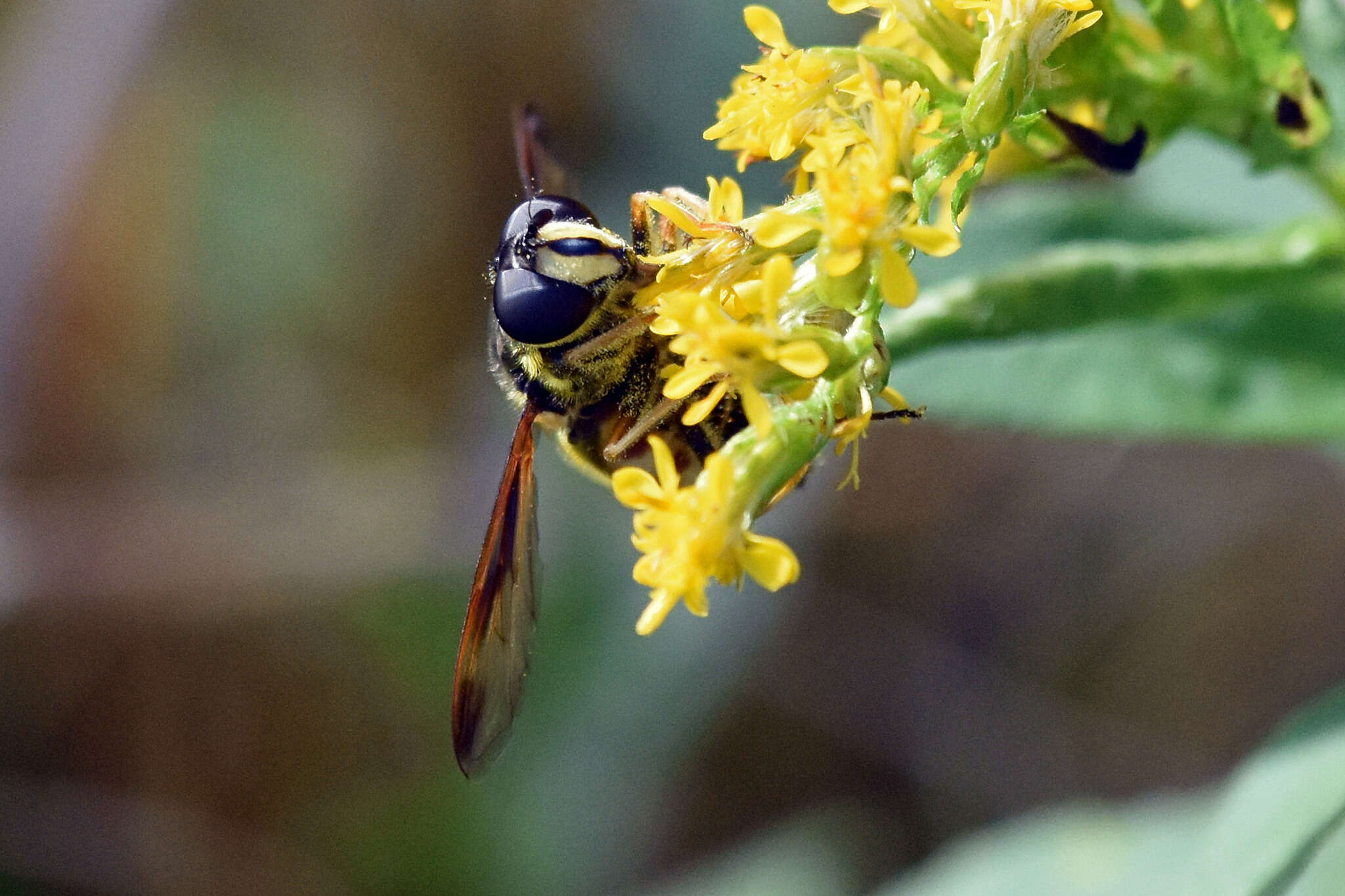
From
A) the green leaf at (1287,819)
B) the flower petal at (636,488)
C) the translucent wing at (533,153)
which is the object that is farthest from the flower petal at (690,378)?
the green leaf at (1287,819)

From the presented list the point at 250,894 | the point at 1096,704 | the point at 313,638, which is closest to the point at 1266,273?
the point at 1096,704

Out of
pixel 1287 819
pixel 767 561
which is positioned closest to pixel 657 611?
pixel 767 561

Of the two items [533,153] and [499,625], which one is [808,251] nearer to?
[499,625]

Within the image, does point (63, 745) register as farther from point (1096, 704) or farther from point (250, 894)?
point (1096, 704)

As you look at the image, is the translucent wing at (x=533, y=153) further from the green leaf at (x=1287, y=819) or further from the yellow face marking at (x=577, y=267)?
the green leaf at (x=1287, y=819)

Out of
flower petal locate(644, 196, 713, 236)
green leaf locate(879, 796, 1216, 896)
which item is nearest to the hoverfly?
flower petal locate(644, 196, 713, 236)

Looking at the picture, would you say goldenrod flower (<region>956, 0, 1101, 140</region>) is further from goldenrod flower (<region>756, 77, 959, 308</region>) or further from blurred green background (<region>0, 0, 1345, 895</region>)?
blurred green background (<region>0, 0, 1345, 895</region>)

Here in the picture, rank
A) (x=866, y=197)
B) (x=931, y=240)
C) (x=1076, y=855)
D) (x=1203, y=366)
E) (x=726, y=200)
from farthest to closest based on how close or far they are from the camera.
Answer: (x=1076, y=855) → (x=1203, y=366) → (x=726, y=200) → (x=866, y=197) → (x=931, y=240)
